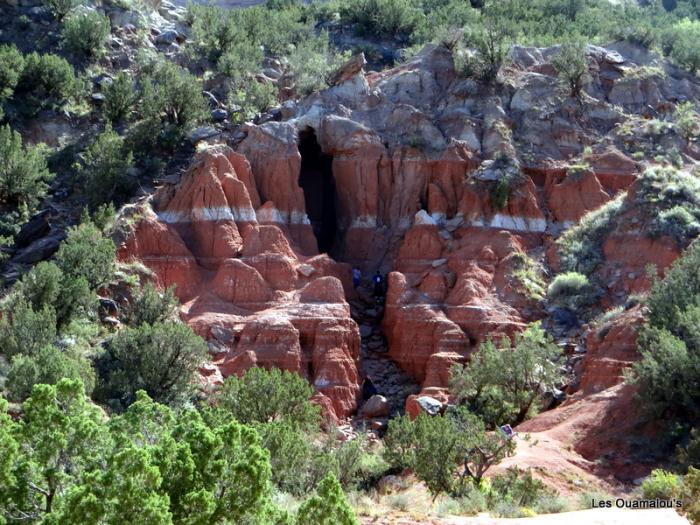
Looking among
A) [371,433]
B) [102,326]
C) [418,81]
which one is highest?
[418,81]

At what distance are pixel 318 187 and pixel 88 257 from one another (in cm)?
1533

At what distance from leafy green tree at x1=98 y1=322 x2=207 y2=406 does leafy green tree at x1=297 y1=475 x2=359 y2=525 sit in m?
16.0

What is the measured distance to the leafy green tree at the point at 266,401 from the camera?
27.5m

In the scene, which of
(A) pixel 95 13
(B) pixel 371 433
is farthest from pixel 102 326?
(A) pixel 95 13

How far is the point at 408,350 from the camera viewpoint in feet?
118

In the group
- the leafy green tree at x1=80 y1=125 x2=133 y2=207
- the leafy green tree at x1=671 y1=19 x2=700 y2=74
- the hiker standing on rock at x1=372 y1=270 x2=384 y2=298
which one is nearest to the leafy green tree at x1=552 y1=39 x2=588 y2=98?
the leafy green tree at x1=671 y1=19 x2=700 y2=74

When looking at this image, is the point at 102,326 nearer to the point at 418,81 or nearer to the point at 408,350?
the point at 408,350

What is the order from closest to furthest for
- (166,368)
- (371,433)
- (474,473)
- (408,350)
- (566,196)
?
1. (474,473)
2. (166,368)
3. (371,433)
4. (408,350)
5. (566,196)

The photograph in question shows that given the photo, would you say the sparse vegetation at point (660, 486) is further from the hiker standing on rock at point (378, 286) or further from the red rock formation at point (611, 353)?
the hiker standing on rock at point (378, 286)

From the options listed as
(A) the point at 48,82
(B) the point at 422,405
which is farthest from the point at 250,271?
(A) the point at 48,82

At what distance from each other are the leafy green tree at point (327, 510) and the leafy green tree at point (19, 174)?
2838 cm

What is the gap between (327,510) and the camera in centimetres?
1391

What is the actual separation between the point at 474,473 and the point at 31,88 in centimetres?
3273

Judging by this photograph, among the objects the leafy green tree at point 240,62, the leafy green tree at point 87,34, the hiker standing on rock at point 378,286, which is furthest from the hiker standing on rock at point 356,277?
the leafy green tree at point 87,34
